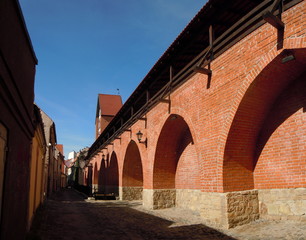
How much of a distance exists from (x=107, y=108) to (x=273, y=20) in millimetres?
35888

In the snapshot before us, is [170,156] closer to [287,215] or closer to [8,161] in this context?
[287,215]

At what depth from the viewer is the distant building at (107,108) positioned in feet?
128

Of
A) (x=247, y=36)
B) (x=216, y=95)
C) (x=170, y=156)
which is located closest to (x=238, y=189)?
(x=216, y=95)

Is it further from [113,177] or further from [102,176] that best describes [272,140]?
[102,176]

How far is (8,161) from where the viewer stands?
136 inches

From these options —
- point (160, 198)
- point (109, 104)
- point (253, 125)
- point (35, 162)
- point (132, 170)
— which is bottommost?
point (160, 198)

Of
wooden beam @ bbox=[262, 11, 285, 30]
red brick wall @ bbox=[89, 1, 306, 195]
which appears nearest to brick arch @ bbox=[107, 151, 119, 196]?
red brick wall @ bbox=[89, 1, 306, 195]

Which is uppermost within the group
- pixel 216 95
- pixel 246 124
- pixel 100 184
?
pixel 216 95

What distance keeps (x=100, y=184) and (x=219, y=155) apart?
22378mm

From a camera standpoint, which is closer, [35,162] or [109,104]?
[35,162]

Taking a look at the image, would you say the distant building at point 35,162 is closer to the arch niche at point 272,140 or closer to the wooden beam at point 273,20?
the arch niche at point 272,140

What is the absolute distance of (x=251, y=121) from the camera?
23.6ft

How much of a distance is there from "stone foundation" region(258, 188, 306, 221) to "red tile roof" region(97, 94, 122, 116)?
109 feet

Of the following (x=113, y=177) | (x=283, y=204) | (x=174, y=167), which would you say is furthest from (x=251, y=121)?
Answer: (x=113, y=177)
